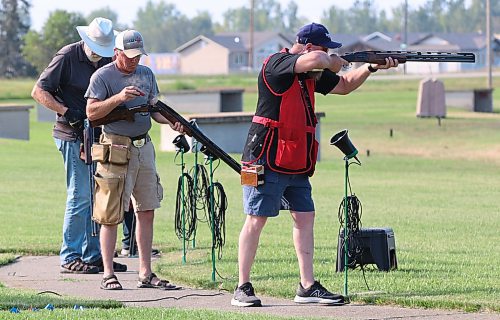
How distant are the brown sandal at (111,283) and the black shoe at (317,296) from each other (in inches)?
63.2

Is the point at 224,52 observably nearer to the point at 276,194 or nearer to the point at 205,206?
the point at 205,206

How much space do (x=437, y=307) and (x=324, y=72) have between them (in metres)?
2.03

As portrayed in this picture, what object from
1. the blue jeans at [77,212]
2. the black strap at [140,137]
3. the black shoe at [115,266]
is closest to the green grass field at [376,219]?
the black shoe at [115,266]

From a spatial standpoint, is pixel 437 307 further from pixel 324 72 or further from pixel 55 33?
pixel 55 33

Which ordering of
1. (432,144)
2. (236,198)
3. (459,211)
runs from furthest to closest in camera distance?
(432,144), (236,198), (459,211)

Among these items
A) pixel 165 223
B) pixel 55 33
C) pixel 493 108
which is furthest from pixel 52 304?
pixel 55 33

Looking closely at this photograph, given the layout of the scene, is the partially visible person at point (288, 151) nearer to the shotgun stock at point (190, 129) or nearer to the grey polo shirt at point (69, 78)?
the shotgun stock at point (190, 129)

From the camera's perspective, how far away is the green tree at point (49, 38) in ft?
344

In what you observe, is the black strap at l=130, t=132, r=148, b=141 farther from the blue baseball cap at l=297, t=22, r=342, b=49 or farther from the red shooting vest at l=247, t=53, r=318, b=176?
the blue baseball cap at l=297, t=22, r=342, b=49

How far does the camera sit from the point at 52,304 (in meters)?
8.62

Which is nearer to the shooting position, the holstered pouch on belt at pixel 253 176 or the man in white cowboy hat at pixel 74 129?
the holstered pouch on belt at pixel 253 176

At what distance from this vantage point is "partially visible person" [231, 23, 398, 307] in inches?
350

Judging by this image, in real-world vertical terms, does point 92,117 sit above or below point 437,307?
above

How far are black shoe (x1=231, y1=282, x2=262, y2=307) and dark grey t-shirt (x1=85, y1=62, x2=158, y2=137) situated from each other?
1.73 meters
